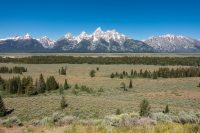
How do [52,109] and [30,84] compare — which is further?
[30,84]

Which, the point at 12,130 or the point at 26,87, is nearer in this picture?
the point at 12,130

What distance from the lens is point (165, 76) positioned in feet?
400

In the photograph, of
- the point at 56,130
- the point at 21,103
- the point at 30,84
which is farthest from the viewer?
the point at 30,84

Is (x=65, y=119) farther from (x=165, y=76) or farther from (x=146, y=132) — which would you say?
(x=165, y=76)

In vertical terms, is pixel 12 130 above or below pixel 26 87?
above

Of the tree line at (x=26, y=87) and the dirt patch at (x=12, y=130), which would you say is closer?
the dirt patch at (x=12, y=130)

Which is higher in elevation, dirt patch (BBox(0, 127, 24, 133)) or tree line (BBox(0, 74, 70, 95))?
dirt patch (BBox(0, 127, 24, 133))

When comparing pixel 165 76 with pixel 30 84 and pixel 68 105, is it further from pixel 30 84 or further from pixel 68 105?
pixel 68 105

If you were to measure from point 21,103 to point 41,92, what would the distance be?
77.2 feet

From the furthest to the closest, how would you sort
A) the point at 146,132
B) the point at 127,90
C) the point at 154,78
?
the point at 154,78 < the point at 127,90 < the point at 146,132

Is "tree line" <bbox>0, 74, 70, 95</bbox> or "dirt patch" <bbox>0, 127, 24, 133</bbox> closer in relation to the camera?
"dirt patch" <bbox>0, 127, 24, 133</bbox>

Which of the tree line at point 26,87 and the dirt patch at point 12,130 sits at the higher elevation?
the dirt patch at point 12,130

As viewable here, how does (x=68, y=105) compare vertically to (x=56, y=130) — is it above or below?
below

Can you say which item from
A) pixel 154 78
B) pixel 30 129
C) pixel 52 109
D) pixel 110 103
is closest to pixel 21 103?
pixel 52 109
